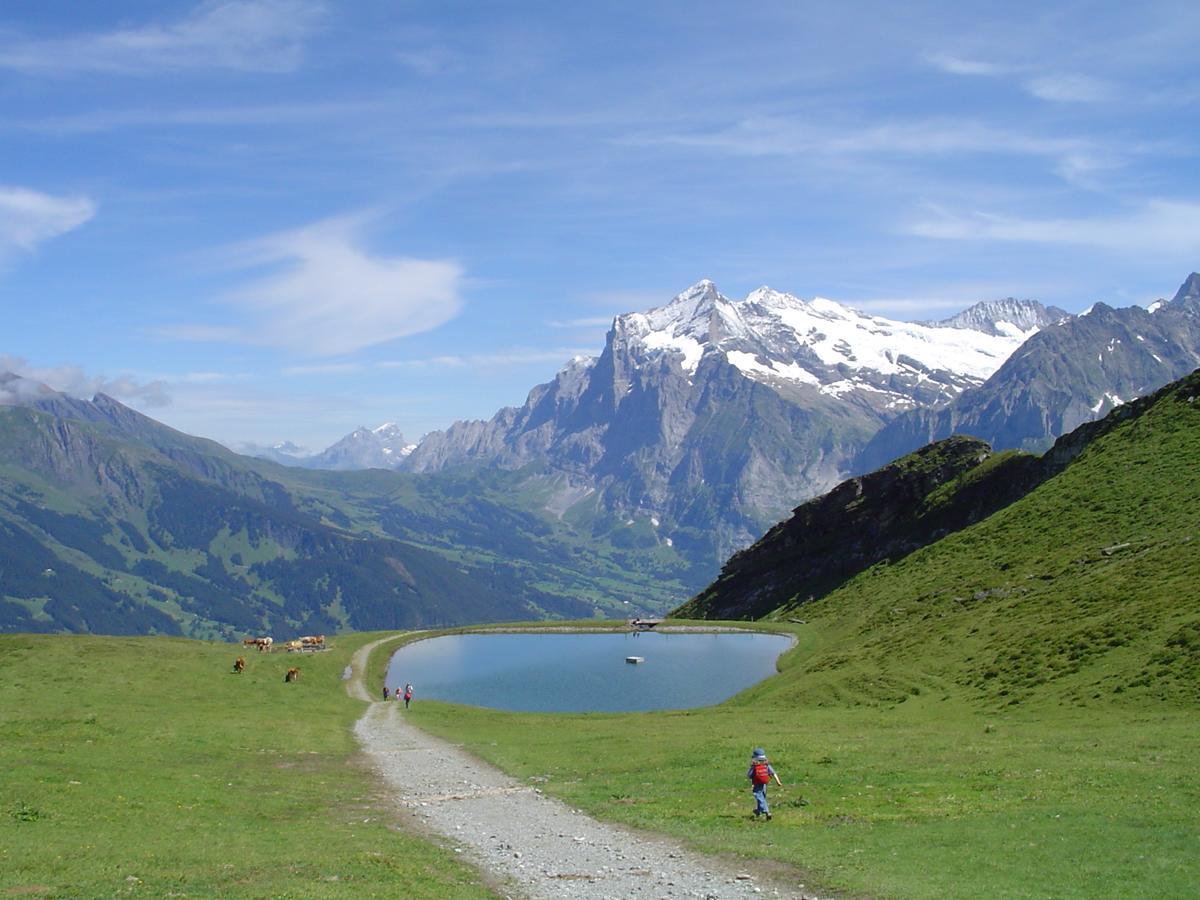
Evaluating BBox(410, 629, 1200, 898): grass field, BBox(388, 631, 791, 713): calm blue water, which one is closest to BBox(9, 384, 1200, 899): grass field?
BBox(410, 629, 1200, 898): grass field

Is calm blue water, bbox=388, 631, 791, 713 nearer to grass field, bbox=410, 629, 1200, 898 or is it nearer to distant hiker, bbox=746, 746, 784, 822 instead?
grass field, bbox=410, 629, 1200, 898

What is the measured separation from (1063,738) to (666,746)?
20386mm

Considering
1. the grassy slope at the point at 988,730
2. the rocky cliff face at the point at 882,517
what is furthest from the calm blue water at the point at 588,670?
the rocky cliff face at the point at 882,517

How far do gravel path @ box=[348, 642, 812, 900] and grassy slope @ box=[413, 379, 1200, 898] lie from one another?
1.73m

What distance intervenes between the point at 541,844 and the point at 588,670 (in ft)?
256

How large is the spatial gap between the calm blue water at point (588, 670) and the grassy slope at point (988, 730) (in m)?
8.20

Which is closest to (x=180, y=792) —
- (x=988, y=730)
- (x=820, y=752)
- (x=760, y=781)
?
(x=760, y=781)

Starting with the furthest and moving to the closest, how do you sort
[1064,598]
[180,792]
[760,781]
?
[1064,598], [180,792], [760,781]

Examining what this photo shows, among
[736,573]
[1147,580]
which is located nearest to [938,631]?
[1147,580]

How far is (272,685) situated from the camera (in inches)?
3248

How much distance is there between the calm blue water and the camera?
95125mm

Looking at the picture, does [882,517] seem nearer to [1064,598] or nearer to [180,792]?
[1064,598]

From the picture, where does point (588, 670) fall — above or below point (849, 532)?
below

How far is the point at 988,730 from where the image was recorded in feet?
164
